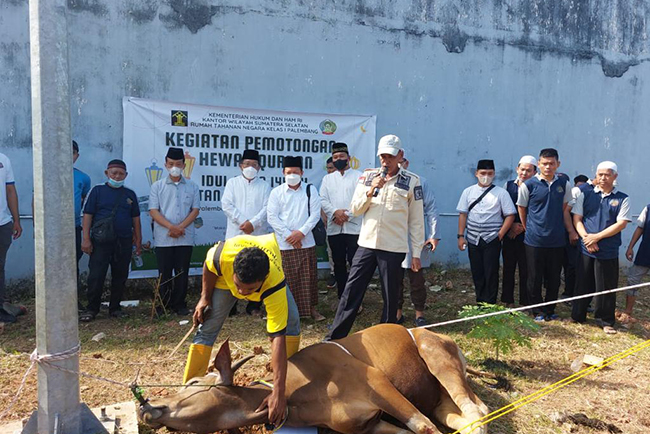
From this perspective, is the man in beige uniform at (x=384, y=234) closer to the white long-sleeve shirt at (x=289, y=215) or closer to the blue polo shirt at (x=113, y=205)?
the white long-sleeve shirt at (x=289, y=215)

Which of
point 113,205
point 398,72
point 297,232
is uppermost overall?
point 398,72

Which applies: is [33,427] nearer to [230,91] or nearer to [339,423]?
[339,423]

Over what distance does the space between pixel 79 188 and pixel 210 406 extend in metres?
4.05

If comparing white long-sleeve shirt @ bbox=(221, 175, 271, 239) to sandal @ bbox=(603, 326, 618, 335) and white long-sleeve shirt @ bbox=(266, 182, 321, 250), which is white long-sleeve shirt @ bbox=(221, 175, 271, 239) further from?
sandal @ bbox=(603, 326, 618, 335)

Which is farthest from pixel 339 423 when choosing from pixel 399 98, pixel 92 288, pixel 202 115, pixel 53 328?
pixel 399 98

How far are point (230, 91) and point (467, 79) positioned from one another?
3928mm

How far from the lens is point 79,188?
601cm

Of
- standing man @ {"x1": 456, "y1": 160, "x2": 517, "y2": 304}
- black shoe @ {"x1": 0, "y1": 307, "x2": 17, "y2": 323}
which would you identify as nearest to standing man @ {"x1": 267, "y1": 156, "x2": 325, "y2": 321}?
standing man @ {"x1": 456, "y1": 160, "x2": 517, "y2": 304}

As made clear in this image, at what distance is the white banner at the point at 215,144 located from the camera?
22.0ft

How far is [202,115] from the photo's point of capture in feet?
22.9

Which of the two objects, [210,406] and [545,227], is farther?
[545,227]

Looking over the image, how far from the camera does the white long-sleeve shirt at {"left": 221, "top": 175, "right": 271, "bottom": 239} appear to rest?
596 centimetres

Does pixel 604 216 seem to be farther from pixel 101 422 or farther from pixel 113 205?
pixel 113 205

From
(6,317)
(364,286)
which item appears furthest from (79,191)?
(364,286)
